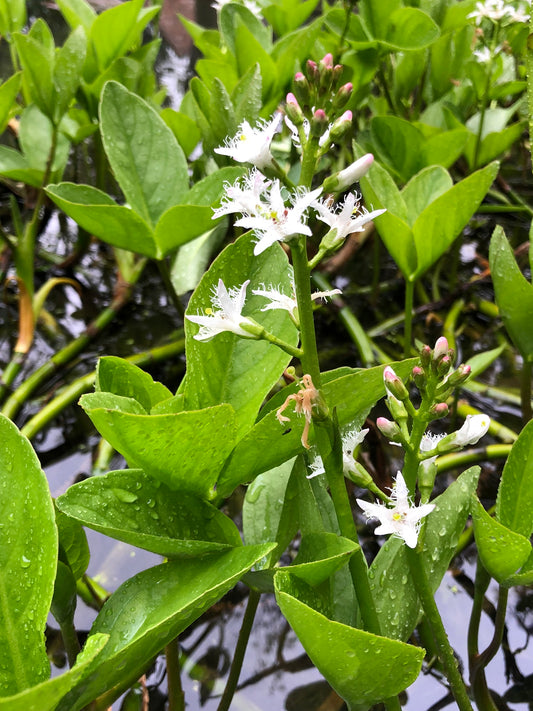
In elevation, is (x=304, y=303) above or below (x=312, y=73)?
→ below

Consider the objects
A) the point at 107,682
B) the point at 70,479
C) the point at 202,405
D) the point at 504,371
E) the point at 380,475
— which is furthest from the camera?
the point at 504,371

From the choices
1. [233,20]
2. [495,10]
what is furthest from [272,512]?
[495,10]

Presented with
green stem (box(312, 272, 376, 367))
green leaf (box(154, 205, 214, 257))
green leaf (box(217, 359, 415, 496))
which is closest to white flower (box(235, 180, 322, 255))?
green leaf (box(217, 359, 415, 496))

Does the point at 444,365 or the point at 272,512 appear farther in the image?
the point at 272,512

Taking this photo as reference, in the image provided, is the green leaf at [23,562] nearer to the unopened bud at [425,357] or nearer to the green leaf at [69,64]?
the unopened bud at [425,357]

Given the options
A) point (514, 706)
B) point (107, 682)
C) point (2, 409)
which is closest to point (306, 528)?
point (107, 682)

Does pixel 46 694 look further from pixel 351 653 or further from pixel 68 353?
pixel 68 353

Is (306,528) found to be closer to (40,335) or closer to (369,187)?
(369,187)

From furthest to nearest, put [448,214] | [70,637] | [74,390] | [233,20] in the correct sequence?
1. [233,20]
2. [74,390]
3. [448,214]
4. [70,637]
